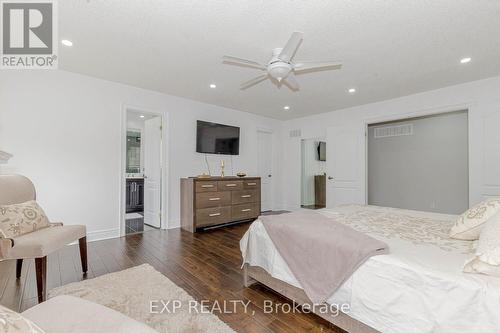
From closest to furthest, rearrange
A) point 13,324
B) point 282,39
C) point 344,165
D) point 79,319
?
point 13,324
point 79,319
point 282,39
point 344,165

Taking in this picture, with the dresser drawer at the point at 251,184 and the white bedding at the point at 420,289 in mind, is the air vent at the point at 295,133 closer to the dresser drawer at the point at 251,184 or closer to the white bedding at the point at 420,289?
the dresser drawer at the point at 251,184

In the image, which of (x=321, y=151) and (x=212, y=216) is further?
(x=321, y=151)

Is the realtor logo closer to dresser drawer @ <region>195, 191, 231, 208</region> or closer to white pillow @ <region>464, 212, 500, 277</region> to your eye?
dresser drawer @ <region>195, 191, 231, 208</region>

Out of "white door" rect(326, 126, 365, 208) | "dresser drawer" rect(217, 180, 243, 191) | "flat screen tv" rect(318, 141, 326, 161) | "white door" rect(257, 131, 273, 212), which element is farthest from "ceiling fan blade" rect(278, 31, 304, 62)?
"flat screen tv" rect(318, 141, 326, 161)

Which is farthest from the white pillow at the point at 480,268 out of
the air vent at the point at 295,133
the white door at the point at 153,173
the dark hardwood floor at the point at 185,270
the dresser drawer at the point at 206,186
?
the air vent at the point at 295,133

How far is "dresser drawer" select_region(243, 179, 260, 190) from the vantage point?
489cm

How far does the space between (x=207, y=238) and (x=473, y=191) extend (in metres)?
4.32

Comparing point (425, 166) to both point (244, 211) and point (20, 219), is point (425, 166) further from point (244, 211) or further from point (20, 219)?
point (20, 219)

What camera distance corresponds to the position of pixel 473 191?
12.0 ft

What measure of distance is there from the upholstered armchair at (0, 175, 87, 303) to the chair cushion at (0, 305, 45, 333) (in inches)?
67.5

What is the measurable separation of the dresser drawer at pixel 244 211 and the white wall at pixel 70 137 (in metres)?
1.24

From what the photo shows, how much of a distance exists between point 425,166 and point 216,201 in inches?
186

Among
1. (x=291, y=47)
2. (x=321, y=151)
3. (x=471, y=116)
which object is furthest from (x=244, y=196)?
(x=471, y=116)

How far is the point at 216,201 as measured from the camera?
439 cm
